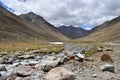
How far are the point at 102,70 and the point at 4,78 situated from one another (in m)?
7.94

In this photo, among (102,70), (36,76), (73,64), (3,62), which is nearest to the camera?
(36,76)

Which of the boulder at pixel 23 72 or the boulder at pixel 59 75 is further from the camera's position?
the boulder at pixel 23 72

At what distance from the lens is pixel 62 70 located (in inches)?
660

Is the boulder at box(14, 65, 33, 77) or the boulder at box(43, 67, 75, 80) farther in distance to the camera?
the boulder at box(14, 65, 33, 77)

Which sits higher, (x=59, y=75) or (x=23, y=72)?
(x=59, y=75)

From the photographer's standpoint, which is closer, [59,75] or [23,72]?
[59,75]

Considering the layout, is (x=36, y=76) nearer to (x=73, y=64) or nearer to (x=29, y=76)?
(x=29, y=76)

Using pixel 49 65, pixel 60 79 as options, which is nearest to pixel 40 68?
pixel 49 65

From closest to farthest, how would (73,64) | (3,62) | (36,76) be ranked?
(36,76) < (73,64) < (3,62)

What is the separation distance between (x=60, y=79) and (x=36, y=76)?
129 inches

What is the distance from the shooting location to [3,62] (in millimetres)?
31062

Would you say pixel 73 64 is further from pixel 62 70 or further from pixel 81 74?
pixel 62 70

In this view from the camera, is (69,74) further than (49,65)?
No

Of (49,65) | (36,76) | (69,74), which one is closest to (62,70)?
(69,74)
